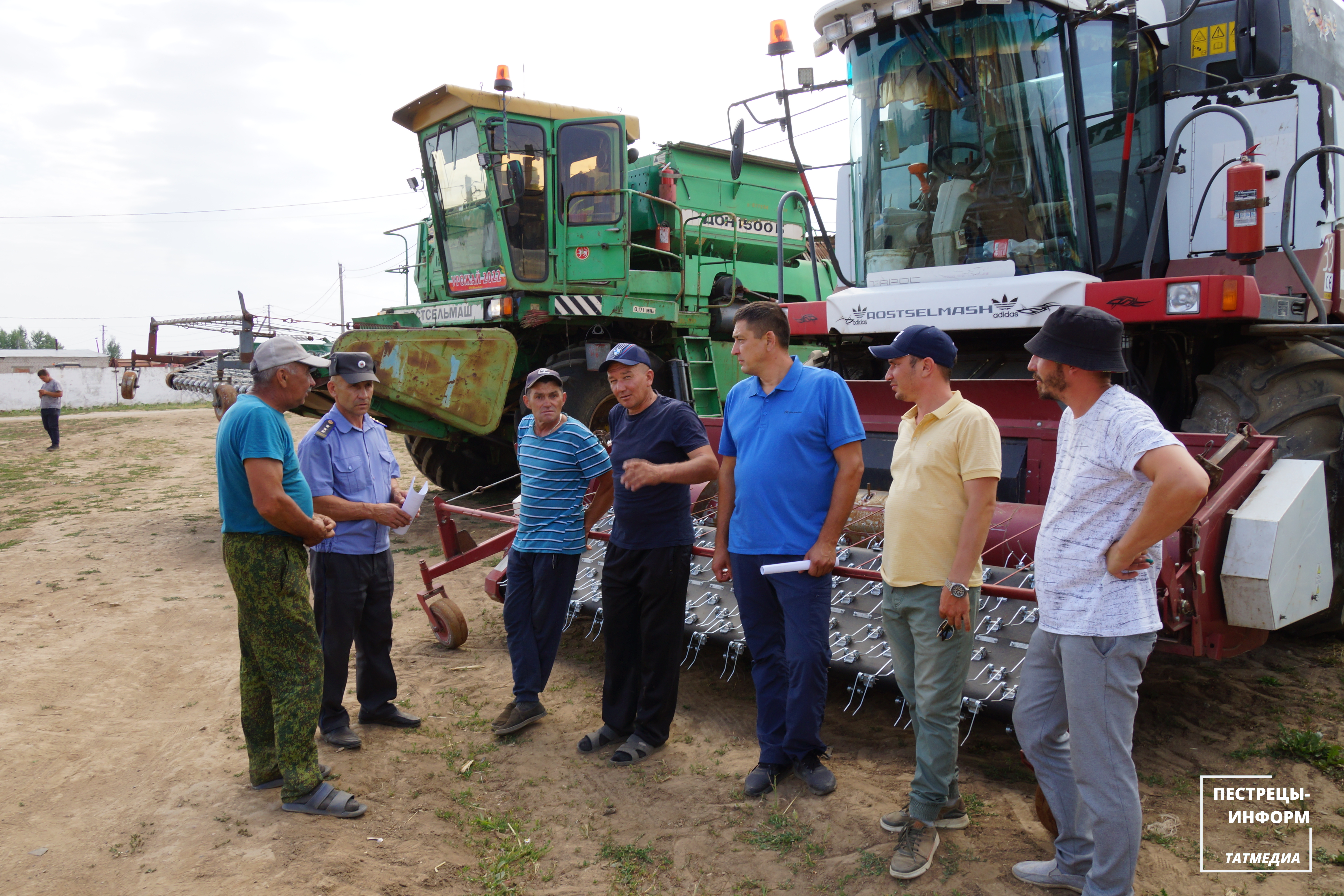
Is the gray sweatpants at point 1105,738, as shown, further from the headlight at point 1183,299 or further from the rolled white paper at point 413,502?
the headlight at point 1183,299

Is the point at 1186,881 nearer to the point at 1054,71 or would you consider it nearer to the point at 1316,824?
the point at 1316,824

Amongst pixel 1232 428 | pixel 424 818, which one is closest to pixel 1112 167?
pixel 1232 428

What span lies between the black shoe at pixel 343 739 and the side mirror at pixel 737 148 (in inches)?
152

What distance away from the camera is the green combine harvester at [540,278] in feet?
24.1

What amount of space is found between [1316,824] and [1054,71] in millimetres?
3901

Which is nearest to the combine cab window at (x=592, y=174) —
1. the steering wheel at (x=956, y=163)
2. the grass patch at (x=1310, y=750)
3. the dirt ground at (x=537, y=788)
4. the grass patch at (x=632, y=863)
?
the steering wheel at (x=956, y=163)

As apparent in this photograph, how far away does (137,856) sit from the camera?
9.56 feet

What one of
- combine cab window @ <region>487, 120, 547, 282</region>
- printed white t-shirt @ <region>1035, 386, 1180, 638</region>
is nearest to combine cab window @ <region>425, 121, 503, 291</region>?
combine cab window @ <region>487, 120, 547, 282</region>

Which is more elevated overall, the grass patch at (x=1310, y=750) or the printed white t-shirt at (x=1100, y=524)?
the printed white t-shirt at (x=1100, y=524)

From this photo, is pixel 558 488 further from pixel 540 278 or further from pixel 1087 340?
pixel 540 278

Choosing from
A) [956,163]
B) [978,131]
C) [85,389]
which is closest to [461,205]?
[956,163]

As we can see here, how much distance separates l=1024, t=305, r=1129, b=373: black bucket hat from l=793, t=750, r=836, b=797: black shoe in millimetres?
1725

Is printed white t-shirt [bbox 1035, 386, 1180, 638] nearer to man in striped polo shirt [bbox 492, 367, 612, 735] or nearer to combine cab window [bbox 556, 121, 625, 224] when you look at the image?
man in striped polo shirt [bbox 492, 367, 612, 735]

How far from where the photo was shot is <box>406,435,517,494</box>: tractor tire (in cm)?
930
